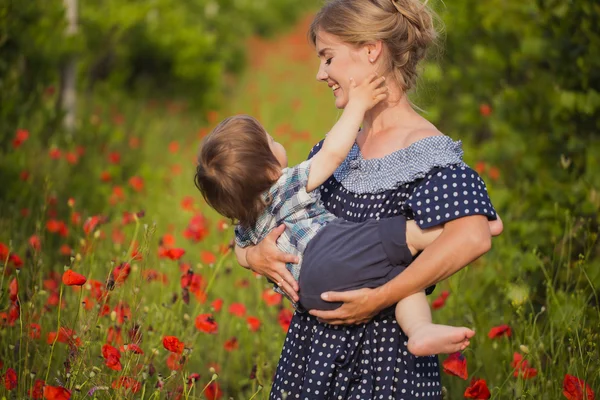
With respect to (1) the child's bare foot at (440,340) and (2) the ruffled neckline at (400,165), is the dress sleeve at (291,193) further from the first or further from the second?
(1) the child's bare foot at (440,340)

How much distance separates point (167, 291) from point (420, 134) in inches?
75.1

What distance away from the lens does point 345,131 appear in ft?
7.40

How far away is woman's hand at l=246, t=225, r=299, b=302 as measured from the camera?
7.60 ft

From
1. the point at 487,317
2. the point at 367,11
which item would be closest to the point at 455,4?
the point at 487,317

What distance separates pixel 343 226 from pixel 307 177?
178 mm

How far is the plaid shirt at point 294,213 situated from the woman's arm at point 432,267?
0.20 metres

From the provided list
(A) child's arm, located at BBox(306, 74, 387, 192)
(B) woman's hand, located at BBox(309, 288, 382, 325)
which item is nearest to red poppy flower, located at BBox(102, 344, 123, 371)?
(B) woman's hand, located at BBox(309, 288, 382, 325)

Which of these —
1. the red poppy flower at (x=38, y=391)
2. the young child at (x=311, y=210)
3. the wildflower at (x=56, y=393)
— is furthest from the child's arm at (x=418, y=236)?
the red poppy flower at (x=38, y=391)

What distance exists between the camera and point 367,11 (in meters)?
2.34

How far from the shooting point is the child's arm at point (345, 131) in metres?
2.26

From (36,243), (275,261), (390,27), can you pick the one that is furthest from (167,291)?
(390,27)

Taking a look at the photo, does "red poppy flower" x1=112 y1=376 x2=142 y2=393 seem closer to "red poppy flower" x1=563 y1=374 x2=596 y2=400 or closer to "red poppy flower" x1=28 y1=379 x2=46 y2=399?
A: "red poppy flower" x1=28 y1=379 x2=46 y2=399

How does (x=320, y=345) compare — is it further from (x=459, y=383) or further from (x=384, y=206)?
(x=459, y=383)

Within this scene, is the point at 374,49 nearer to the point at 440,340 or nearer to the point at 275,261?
the point at 275,261
